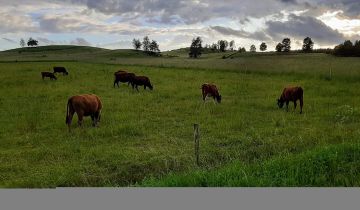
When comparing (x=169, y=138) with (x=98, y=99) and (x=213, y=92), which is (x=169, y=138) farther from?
(x=213, y=92)

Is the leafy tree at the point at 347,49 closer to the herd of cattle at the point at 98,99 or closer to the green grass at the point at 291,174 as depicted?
the herd of cattle at the point at 98,99

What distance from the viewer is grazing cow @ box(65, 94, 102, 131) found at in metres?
16.5

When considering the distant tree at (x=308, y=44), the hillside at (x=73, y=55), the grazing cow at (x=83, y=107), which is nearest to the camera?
the grazing cow at (x=83, y=107)

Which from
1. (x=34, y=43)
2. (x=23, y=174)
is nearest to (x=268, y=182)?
(x=23, y=174)

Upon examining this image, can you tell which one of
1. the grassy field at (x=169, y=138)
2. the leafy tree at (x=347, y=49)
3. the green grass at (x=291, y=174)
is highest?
the leafy tree at (x=347, y=49)

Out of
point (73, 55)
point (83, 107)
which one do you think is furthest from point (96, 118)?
point (73, 55)

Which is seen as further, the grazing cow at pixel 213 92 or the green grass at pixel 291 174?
the grazing cow at pixel 213 92

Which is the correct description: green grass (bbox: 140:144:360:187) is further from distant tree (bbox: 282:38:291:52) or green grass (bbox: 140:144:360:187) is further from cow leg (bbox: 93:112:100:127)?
distant tree (bbox: 282:38:291:52)

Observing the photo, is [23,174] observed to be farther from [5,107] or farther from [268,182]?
[5,107]

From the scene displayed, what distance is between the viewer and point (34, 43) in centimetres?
18750

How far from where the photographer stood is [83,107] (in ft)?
55.0

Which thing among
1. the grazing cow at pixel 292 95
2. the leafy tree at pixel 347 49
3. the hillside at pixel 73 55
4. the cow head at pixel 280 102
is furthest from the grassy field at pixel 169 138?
the hillside at pixel 73 55

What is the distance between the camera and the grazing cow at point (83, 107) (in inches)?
648

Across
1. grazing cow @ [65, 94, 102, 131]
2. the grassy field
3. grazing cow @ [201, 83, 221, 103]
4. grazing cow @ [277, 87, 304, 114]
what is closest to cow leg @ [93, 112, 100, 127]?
grazing cow @ [65, 94, 102, 131]
